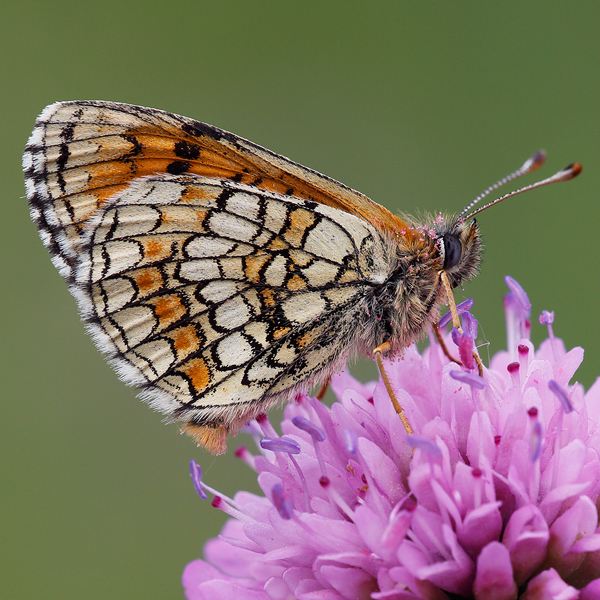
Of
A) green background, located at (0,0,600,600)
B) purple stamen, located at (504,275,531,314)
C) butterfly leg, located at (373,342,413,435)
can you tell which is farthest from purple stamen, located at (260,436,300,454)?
green background, located at (0,0,600,600)

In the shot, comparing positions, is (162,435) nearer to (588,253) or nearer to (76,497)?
(76,497)

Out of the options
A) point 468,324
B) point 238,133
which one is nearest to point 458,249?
point 468,324

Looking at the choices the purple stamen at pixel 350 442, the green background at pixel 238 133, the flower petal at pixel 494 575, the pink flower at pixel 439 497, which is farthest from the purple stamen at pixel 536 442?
the green background at pixel 238 133

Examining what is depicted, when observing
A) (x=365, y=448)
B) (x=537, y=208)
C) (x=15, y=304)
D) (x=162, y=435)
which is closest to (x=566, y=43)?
(x=537, y=208)

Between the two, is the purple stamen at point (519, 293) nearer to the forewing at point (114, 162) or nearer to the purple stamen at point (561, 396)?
the forewing at point (114, 162)

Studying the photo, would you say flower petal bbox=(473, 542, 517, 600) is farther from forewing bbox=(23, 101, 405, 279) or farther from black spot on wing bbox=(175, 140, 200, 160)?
black spot on wing bbox=(175, 140, 200, 160)

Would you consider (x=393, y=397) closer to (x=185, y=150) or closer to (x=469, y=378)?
(x=469, y=378)
